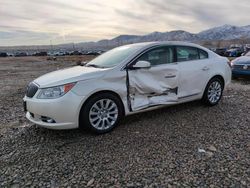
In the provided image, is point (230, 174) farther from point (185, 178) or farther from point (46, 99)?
point (46, 99)

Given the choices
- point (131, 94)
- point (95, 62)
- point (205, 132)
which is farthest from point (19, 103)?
point (205, 132)

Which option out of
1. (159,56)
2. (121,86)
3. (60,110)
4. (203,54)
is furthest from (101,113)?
(203,54)

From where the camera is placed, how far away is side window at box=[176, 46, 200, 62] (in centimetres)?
532

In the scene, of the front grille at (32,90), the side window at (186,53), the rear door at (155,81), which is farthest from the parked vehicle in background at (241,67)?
the front grille at (32,90)

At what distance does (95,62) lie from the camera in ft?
17.4

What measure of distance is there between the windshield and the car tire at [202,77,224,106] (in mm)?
1992

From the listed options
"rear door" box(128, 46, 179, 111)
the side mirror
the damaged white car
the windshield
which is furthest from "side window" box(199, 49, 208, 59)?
the side mirror

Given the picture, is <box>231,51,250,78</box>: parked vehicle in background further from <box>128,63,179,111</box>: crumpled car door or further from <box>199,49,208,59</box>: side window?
<box>128,63,179,111</box>: crumpled car door

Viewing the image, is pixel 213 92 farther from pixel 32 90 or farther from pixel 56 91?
pixel 32 90

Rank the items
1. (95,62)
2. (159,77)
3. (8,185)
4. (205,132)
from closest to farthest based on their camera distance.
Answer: (8,185), (205,132), (159,77), (95,62)

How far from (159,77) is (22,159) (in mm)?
2793

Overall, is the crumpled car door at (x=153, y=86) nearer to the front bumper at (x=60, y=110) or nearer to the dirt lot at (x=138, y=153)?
the dirt lot at (x=138, y=153)

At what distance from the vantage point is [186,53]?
5469mm

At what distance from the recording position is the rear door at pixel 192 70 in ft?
17.3
